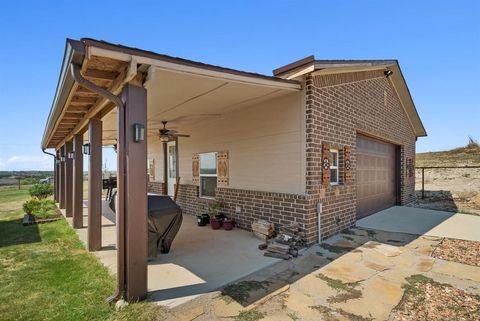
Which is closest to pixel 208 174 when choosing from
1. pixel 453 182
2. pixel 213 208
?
pixel 213 208

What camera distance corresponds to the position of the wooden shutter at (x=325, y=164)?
5.72 m

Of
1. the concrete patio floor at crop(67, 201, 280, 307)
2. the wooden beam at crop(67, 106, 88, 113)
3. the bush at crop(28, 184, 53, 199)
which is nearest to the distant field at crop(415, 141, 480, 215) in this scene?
the concrete patio floor at crop(67, 201, 280, 307)

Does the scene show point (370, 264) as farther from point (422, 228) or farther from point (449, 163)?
point (449, 163)

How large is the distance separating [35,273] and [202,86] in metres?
3.98

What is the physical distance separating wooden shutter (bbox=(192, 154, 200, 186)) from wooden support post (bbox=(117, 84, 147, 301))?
549cm

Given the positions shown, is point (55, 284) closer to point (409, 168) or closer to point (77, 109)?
point (77, 109)

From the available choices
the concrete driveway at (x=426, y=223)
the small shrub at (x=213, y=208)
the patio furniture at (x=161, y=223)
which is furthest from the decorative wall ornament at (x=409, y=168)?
the patio furniture at (x=161, y=223)

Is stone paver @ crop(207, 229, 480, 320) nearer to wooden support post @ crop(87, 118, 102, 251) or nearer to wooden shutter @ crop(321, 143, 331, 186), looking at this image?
wooden shutter @ crop(321, 143, 331, 186)

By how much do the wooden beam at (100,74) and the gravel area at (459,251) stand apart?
605cm

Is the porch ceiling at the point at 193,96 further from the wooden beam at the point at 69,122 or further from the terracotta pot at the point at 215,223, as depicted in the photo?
the terracotta pot at the point at 215,223

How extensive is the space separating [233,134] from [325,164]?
2.68m

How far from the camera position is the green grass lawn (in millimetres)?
2922

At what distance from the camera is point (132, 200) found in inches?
125

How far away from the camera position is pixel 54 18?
635cm
